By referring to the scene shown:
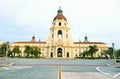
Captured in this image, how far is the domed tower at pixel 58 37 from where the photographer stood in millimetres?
168625

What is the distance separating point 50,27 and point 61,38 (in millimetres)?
10193

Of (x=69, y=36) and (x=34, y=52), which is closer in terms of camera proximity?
(x=34, y=52)

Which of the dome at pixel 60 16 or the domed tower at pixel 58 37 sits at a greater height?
the dome at pixel 60 16

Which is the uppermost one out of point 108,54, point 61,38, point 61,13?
point 61,13

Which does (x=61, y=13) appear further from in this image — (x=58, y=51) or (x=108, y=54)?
(x=108, y=54)

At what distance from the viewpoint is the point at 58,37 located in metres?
174

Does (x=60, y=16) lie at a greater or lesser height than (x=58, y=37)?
greater

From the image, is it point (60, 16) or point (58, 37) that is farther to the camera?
point (58, 37)

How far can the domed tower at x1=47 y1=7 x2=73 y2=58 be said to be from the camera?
16862 cm

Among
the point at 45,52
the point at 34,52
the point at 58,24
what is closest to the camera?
the point at 34,52

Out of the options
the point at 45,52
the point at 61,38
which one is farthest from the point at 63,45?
the point at 45,52

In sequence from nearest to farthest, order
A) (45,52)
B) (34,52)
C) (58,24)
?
(34,52) → (58,24) → (45,52)

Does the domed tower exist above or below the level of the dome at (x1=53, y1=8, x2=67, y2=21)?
below

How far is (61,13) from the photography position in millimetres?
174625
